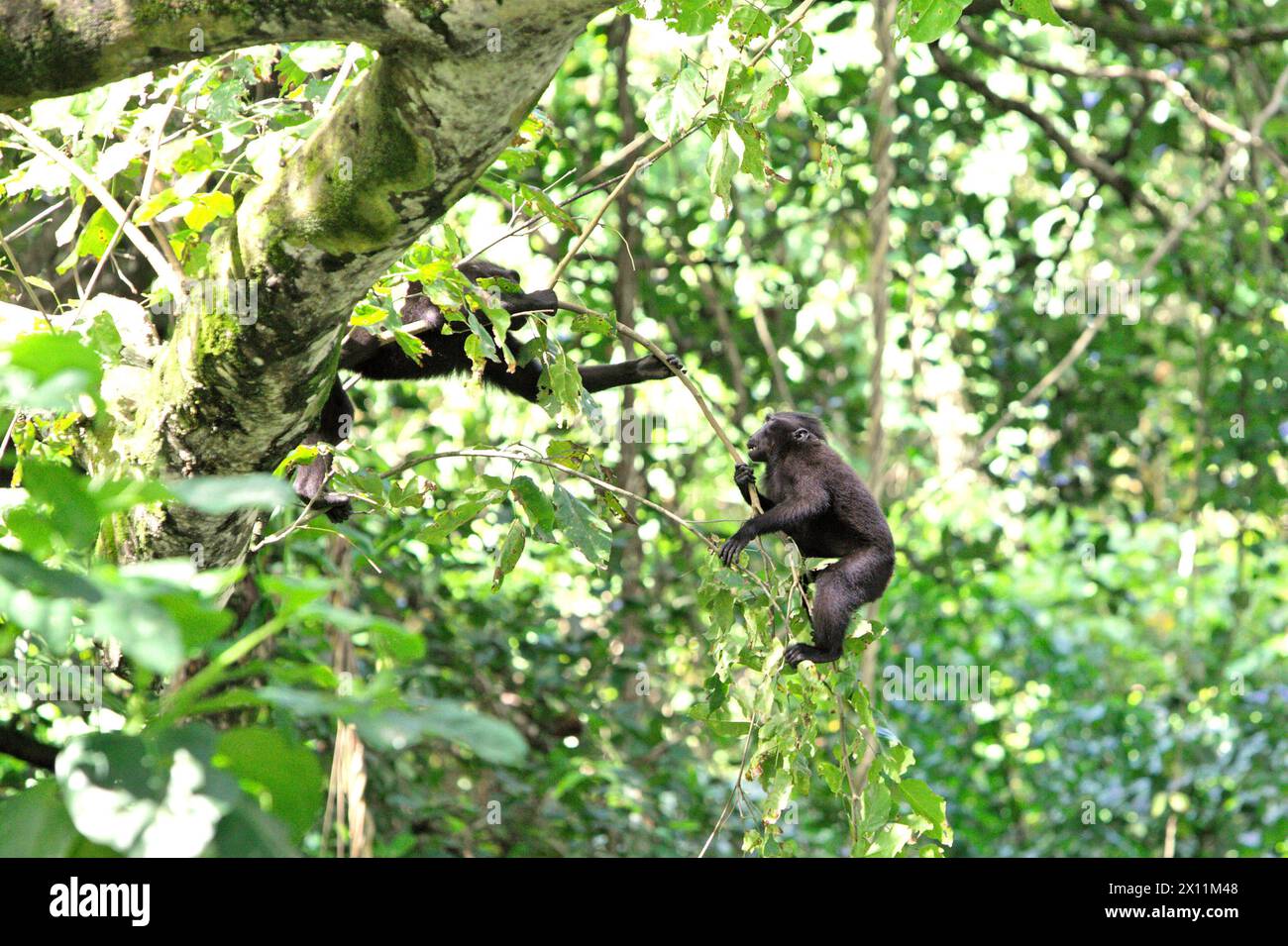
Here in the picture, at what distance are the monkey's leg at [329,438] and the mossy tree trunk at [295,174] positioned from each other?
2.53 feet

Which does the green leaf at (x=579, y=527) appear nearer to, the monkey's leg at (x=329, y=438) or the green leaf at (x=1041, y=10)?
the monkey's leg at (x=329, y=438)

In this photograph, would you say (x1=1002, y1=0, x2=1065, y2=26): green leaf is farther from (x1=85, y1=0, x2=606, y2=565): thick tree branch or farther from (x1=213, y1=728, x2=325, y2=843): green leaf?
(x1=213, y1=728, x2=325, y2=843): green leaf

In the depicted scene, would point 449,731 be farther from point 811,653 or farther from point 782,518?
point 782,518

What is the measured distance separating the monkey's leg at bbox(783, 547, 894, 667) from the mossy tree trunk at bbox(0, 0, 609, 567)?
1.59 m

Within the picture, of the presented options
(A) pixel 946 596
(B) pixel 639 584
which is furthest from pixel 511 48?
(A) pixel 946 596

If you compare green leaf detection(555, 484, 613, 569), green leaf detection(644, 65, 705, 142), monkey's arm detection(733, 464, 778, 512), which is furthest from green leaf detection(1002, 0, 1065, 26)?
monkey's arm detection(733, 464, 778, 512)

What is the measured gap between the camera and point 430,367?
4113 mm

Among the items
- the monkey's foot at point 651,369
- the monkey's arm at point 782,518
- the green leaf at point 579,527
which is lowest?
the monkey's arm at point 782,518

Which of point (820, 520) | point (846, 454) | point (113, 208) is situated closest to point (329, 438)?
point (113, 208)

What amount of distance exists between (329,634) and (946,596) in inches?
140

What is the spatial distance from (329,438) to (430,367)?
53 cm

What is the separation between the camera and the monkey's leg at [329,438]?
11.5 ft

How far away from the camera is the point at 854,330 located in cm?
839

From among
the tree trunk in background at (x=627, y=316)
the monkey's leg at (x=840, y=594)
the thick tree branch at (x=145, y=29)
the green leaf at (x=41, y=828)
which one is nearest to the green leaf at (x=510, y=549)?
the monkey's leg at (x=840, y=594)
